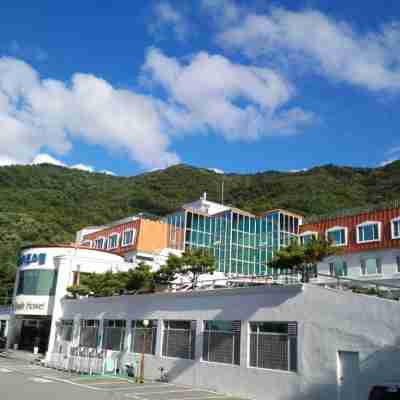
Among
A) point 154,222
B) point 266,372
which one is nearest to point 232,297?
point 266,372

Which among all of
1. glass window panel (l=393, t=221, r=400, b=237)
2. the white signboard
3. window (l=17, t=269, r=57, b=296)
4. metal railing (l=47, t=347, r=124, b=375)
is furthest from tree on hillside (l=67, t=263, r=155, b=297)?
glass window panel (l=393, t=221, r=400, b=237)

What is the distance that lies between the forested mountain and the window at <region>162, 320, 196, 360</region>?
4877 cm

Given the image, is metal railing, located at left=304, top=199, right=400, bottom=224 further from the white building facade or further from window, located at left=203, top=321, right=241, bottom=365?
window, located at left=203, top=321, right=241, bottom=365

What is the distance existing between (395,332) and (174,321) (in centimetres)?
1117

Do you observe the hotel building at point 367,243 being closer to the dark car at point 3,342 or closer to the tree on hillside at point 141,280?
the tree on hillside at point 141,280

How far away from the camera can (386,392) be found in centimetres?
1111

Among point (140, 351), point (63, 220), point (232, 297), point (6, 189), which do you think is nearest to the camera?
point (232, 297)

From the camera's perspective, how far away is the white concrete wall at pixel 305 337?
1432 centimetres

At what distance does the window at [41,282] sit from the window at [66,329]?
2814 millimetres

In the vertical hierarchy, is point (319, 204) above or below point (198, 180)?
below

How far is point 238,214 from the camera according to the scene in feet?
150

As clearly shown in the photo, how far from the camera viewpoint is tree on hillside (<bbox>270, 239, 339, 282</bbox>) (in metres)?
19.6

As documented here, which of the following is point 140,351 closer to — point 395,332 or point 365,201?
point 395,332

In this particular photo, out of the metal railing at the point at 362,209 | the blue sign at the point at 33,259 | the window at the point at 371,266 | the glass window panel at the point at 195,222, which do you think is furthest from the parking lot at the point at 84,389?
the glass window panel at the point at 195,222
